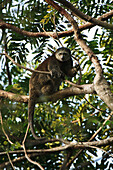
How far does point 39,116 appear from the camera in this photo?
5.16 metres

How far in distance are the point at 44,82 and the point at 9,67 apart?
1096 mm

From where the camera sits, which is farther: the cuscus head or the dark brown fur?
the cuscus head

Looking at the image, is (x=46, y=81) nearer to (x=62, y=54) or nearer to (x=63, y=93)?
(x=62, y=54)

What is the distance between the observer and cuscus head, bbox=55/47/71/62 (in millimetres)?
5005

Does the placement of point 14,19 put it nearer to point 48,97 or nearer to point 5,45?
point 5,45

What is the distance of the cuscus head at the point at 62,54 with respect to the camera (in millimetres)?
5005

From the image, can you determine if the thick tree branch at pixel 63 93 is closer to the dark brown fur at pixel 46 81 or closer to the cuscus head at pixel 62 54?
the dark brown fur at pixel 46 81

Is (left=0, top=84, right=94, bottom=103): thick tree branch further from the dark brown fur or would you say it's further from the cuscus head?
the cuscus head

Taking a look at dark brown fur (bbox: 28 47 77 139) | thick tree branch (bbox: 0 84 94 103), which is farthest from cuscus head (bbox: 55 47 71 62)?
thick tree branch (bbox: 0 84 94 103)

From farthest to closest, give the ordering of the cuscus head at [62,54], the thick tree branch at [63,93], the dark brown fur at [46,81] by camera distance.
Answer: the cuscus head at [62,54] → the dark brown fur at [46,81] → the thick tree branch at [63,93]

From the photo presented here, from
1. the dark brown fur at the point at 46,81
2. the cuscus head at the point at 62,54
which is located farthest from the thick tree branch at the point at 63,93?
the cuscus head at the point at 62,54

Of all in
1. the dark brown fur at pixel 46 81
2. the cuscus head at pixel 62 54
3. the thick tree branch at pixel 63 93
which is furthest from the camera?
the cuscus head at pixel 62 54

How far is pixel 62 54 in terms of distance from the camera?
16.5 ft

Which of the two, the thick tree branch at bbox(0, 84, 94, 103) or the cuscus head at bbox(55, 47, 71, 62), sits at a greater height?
the cuscus head at bbox(55, 47, 71, 62)
